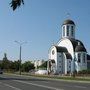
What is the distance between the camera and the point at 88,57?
332 ft

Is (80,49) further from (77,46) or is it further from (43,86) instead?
(43,86)

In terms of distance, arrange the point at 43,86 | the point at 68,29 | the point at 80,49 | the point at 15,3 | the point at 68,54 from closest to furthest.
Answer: the point at 15,3 → the point at 43,86 → the point at 80,49 → the point at 68,54 → the point at 68,29

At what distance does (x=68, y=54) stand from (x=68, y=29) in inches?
368

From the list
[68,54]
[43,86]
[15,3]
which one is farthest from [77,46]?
[15,3]

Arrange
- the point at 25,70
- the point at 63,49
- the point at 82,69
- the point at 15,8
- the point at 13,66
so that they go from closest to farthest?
the point at 15,8 → the point at 82,69 → the point at 63,49 → the point at 25,70 → the point at 13,66

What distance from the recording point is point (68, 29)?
104 m

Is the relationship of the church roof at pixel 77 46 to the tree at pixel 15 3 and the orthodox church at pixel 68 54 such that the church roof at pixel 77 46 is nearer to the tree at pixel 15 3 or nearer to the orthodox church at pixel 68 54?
the orthodox church at pixel 68 54

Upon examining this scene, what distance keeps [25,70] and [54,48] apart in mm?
23586

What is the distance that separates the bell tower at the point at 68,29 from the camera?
339 feet

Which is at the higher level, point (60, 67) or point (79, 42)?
point (79, 42)

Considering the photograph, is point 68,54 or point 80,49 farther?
point 68,54

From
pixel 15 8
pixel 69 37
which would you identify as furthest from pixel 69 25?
pixel 15 8

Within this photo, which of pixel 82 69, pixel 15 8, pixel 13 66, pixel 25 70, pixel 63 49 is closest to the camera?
pixel 15 8

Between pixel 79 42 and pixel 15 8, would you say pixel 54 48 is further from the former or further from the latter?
pixel 15 8
